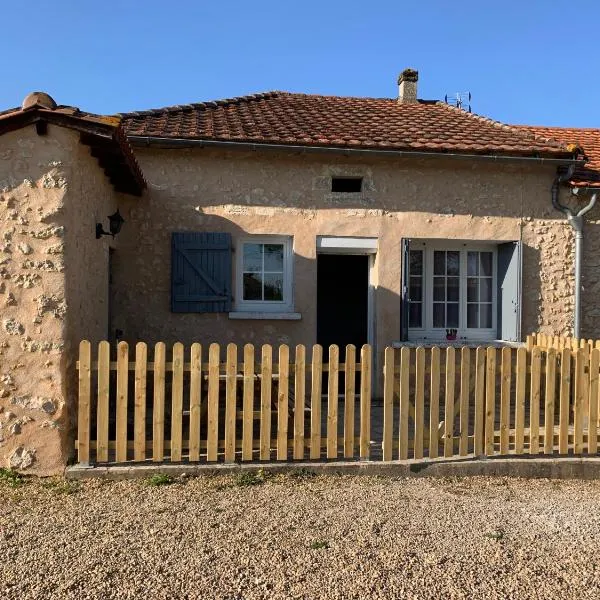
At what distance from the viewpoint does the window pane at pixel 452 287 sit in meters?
8.57

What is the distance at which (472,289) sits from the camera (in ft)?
28.3

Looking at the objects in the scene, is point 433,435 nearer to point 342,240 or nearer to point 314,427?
point 314,427

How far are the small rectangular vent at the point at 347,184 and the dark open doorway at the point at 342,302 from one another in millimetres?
2971

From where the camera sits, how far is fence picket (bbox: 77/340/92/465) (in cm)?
465

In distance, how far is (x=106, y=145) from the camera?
17.2ft

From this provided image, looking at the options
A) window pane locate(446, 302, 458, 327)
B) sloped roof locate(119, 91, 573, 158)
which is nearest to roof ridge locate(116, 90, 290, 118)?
sloped roof locate(119, 91, 573, 158)

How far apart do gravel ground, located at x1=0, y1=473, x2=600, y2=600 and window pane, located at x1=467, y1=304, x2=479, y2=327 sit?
158 inches

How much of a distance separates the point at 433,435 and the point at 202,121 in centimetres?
558

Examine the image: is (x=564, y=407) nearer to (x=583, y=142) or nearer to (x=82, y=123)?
(x=82, y=123)

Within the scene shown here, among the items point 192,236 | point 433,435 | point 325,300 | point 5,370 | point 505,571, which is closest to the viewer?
point 505,571

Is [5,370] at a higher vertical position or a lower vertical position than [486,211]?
lower

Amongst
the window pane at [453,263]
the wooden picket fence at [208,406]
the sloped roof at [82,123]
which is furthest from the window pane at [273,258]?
the wooden picket fence at [208,406]

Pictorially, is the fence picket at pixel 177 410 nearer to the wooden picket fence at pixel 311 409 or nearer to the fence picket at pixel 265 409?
the wooden picket fence at pixel 311 409

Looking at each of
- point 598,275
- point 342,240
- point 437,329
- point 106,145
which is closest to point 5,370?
point 106,145
